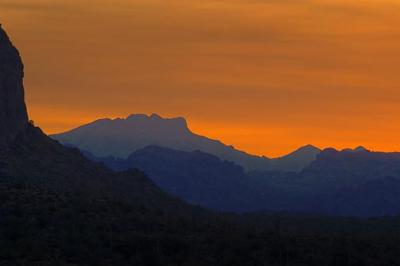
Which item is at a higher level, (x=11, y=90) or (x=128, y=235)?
(x=11, y=90)

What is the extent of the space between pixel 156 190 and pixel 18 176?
41093 mm

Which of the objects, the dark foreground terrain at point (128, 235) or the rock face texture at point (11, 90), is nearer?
the dark foreground terrain at point (128, 235)

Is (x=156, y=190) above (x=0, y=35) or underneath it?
underneath

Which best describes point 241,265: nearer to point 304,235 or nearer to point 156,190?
point 304,235

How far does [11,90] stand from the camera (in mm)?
151625

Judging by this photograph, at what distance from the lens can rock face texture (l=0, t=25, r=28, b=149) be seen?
146 metres

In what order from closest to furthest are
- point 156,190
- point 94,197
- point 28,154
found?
point 94,197 → point 28,154 → point 156,190

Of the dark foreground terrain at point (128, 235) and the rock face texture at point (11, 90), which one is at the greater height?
the rock face texture at point (11, 90)

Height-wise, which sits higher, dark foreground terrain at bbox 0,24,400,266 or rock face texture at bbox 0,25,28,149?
rock face texture at bbox 0,25,28,149

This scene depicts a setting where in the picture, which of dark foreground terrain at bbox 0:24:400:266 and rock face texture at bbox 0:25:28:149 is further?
rock face texture at bbox 0:25:28:149

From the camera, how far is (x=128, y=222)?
99500 millimetres

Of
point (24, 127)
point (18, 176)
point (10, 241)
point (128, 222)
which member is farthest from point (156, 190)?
point (10, 241)

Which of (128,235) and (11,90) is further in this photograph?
(11,90)

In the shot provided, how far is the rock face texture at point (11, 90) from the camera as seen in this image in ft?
479
